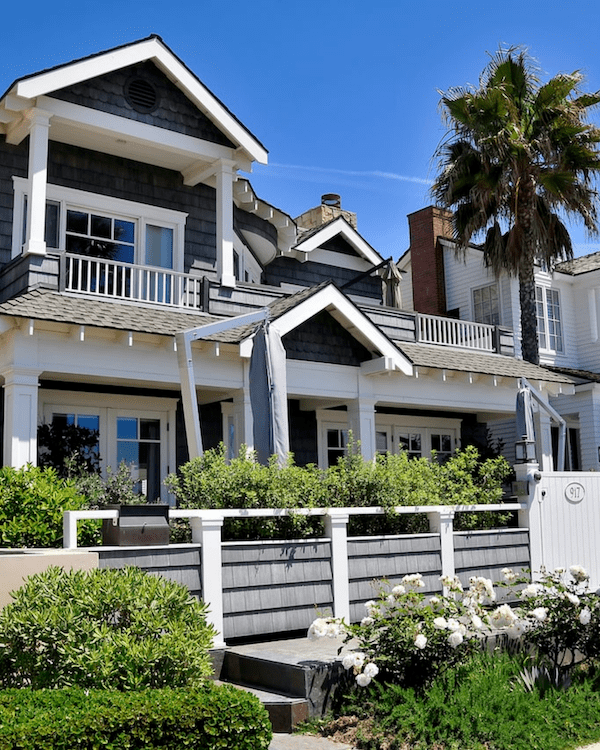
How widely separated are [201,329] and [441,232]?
55.8 ft

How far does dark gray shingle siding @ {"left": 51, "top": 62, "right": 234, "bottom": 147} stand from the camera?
13.7m

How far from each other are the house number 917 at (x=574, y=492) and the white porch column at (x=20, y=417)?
23.3 feet

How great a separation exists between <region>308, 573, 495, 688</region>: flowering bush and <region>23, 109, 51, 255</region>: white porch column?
8289mm

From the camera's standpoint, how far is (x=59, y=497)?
7500mm

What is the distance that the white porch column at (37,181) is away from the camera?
12.7 m

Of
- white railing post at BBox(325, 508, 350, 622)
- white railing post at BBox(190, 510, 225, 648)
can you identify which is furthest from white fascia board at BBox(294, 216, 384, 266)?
white railing post at BBox(190, 510, 225, 648)

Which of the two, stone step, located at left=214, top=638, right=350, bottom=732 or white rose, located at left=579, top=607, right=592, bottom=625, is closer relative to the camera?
stone step, located at left=214, top=638, right=350, bottom=732

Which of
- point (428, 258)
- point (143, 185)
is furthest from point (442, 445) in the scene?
point (143, 185)

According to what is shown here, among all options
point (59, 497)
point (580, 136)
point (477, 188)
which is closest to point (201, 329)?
point (59, 497)

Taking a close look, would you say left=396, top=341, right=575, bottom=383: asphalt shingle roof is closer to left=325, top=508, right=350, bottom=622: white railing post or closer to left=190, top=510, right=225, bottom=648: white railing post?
left=325, top=508, right=350, bottom=622: white railing post

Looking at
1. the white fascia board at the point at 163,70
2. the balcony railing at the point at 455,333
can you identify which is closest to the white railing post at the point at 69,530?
the white fascia board at the point at 163,70

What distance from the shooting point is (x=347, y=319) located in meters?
14.9

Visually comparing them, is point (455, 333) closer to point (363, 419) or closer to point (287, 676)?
point (363, 419)

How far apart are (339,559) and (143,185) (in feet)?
31.8
